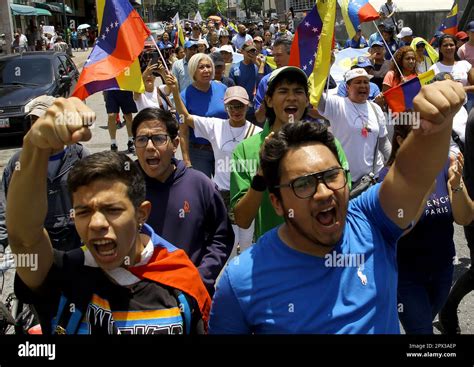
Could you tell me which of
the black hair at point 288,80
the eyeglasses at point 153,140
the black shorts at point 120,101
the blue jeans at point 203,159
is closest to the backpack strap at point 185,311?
the eyeglasses at point 153,140

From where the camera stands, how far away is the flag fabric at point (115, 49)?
460cm

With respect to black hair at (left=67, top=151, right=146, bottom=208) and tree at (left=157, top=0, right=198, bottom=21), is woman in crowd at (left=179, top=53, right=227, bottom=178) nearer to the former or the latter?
black hair at (left=67, top=151, right=146, bottom=208)

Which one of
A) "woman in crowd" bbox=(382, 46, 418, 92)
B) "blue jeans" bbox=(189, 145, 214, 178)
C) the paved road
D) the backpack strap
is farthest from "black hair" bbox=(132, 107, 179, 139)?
"woman in crowd" bbox=(382, 46, 418, 92)

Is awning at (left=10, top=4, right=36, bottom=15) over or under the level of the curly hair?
over

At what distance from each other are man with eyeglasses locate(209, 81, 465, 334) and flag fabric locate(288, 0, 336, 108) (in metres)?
2.78

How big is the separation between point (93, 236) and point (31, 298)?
1.03 feet

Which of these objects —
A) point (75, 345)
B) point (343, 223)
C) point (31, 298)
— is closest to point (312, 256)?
point (343, 223)

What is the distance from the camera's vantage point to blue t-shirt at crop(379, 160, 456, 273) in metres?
3.41

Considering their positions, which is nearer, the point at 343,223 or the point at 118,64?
the point at 343,223

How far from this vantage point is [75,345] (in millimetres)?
1600

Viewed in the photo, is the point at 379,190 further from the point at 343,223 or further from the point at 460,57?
the point at 460,57

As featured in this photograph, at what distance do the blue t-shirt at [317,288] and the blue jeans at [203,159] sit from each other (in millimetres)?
3855

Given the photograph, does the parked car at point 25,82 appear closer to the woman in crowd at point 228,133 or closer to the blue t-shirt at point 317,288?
the woman in crowd at point 228,133

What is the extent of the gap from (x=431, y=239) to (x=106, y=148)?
29.8 feet
